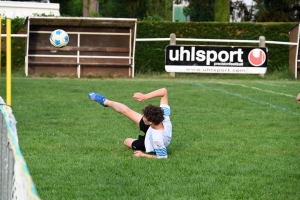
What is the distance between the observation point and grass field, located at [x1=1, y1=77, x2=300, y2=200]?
23.4 feet

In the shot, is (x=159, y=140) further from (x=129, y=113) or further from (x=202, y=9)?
(x=202, y=9)

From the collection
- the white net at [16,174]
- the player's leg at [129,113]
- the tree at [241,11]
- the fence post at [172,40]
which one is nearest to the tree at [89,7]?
the fence post at [172,40]

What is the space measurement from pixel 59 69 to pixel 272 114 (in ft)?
42.9

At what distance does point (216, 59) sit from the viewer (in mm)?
24562

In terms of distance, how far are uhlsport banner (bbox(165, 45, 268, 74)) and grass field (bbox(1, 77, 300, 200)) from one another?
7.36 meters

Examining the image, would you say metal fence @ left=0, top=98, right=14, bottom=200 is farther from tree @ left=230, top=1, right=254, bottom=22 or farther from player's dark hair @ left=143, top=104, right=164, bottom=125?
tree @ left=230, top=1, right=254, bottom=22

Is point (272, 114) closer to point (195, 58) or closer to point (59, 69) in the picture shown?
point (195, 58)

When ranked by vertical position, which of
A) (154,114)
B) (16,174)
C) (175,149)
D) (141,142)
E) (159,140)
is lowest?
(175,149)

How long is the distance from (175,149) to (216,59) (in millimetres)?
15200

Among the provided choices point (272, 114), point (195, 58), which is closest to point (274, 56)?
point (195, 58)

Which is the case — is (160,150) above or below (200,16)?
below

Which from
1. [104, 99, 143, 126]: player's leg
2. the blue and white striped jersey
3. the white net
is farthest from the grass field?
the white net

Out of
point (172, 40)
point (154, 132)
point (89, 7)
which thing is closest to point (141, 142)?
point (154, 132)

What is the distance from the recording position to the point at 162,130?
8898mm
